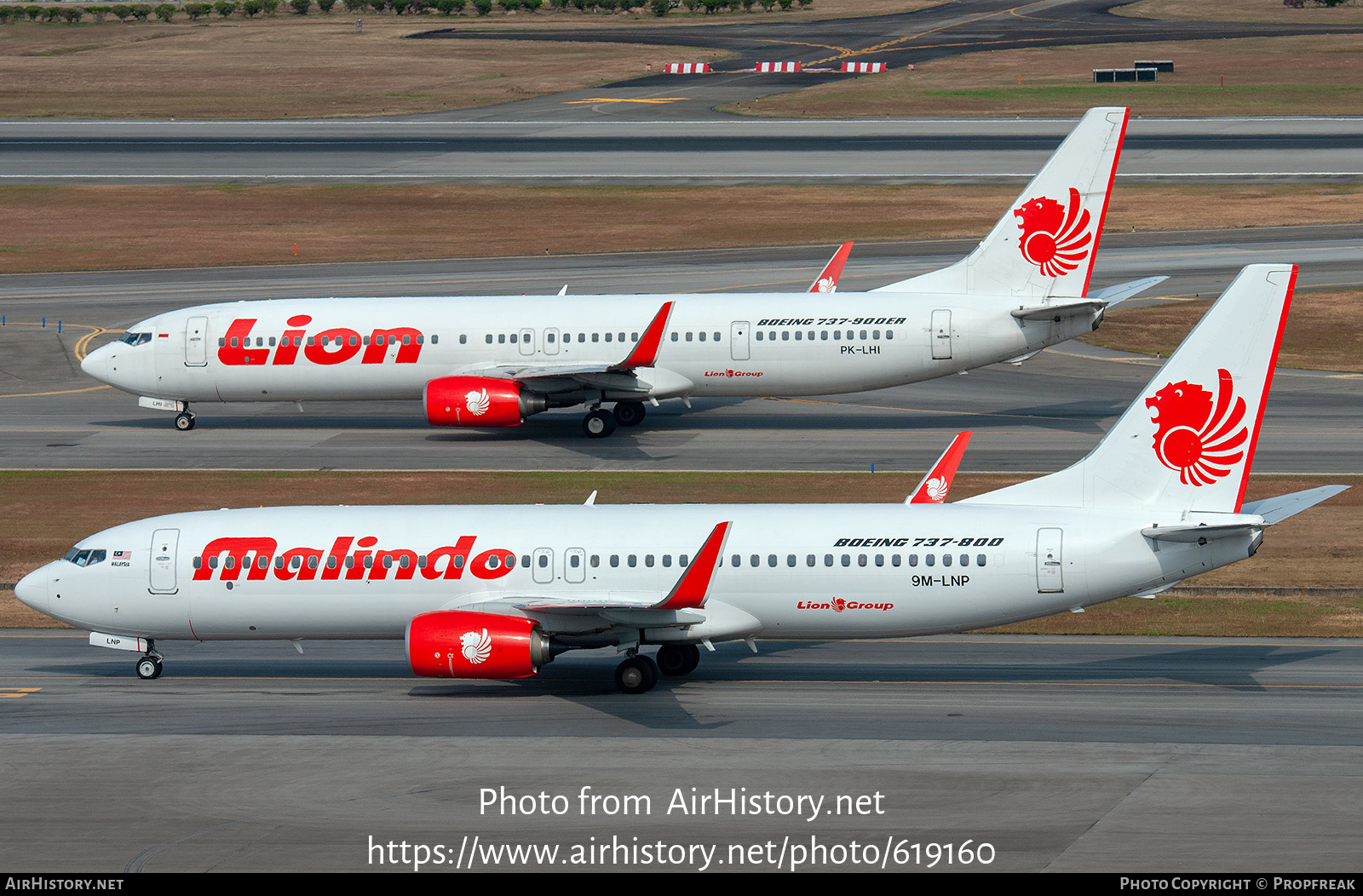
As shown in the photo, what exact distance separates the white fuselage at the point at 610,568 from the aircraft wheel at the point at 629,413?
2519 cm

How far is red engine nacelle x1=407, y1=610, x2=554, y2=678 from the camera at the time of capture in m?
32.5

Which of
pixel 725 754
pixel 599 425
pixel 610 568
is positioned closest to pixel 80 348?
pixel 599 425

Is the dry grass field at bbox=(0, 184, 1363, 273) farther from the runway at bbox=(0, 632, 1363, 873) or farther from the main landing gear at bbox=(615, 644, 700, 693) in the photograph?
the main landing gear at bbox=(615, 644, 700, 693)

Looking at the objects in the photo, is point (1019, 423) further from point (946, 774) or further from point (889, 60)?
point (889, 60)

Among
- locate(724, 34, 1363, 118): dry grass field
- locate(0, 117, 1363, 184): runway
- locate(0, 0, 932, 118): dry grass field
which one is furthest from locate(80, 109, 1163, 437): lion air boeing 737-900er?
locate(0, 0, 932, 118): dry grass field

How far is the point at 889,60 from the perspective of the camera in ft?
526

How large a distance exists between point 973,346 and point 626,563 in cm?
2629

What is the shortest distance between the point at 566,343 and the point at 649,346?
3985 mm

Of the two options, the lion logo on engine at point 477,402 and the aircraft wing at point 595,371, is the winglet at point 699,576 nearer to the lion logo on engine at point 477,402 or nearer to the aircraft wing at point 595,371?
the aircraft wing at point 595,371

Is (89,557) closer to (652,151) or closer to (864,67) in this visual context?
(652,151)

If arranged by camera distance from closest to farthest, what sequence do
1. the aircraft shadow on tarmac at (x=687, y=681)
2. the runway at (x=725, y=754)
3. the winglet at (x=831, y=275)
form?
the runway at (x=725, y=754)
the aircraft shadow on tarmac at (x=687, y=681)
the winglet at (x=831, y=275)

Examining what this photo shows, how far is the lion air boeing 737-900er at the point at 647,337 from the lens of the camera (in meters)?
56.3

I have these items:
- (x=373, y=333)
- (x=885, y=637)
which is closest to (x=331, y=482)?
(x=373, y=333)

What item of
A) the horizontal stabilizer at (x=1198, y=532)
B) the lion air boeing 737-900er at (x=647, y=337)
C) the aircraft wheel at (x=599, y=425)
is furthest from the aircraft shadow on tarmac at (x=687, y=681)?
the aircraft wheel at (x=599, y=425)
